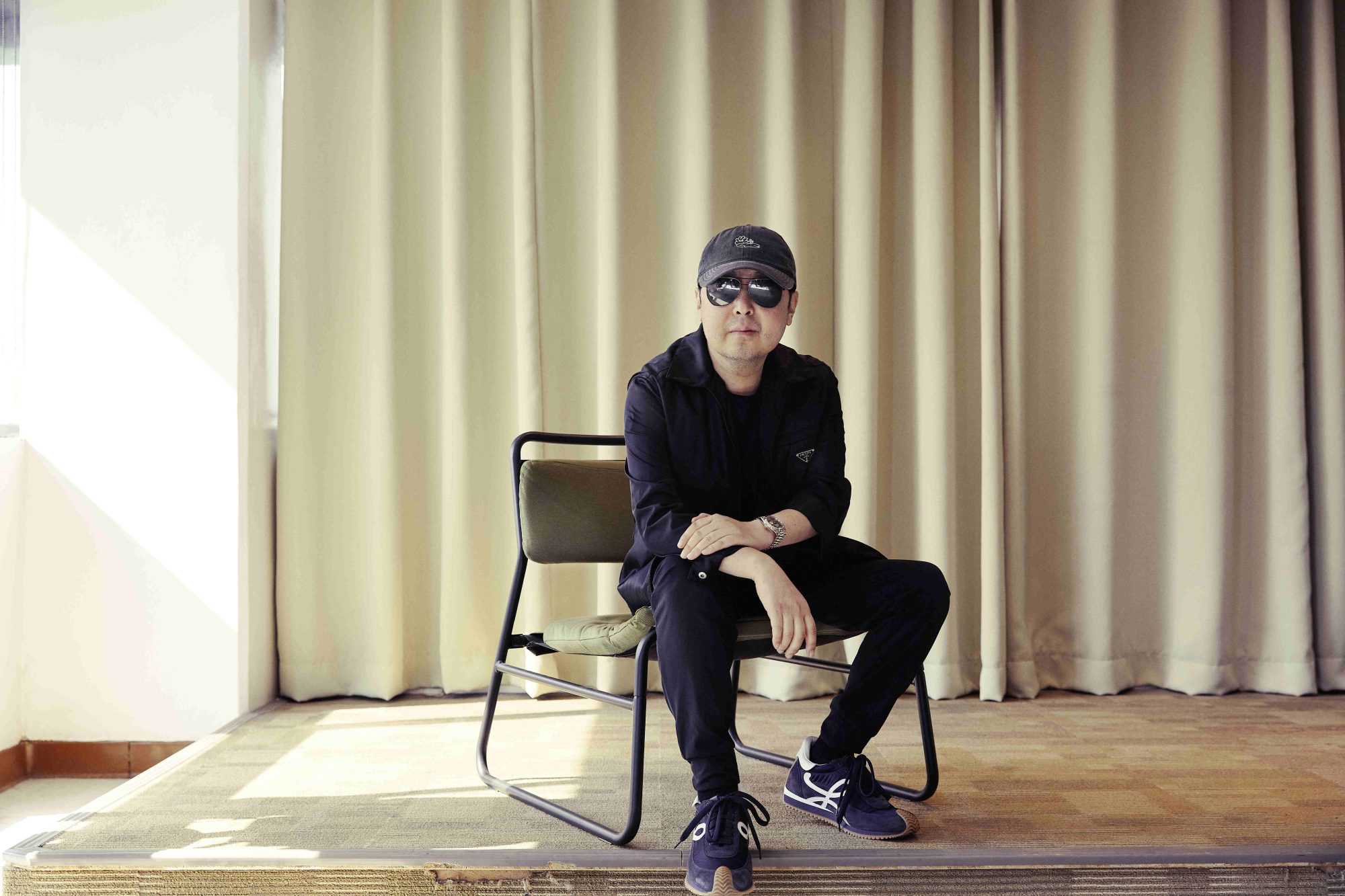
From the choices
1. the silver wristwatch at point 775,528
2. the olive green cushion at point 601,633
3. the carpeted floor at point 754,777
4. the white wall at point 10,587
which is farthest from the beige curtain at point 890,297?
the silver wristwatch at point 775,528

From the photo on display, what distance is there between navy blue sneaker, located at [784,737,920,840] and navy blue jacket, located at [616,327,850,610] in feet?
1.29

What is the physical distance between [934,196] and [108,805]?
256cm

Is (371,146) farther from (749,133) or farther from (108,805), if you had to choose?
(108,805)

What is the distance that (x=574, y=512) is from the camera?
6.42ft

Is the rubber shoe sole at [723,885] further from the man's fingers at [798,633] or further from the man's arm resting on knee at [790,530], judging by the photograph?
the man's arm resting on knee at [790,530]

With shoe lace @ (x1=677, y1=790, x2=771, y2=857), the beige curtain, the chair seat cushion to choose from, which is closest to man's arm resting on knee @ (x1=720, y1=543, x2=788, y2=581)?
the chair seat cushion

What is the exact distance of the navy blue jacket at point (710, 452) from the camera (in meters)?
1.70

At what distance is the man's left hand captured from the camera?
159 cm

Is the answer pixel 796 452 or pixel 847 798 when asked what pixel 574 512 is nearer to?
pixel 796 452

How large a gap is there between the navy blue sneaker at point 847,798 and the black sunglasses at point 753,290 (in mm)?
832

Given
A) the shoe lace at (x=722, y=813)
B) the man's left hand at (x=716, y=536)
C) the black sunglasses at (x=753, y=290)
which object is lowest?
the shoe lace at (x=722, y=813)

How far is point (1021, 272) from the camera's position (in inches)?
110

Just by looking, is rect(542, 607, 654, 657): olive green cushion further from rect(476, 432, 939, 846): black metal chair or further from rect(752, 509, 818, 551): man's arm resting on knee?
rect(752, 509, 818, 551): man's arm resting on knee

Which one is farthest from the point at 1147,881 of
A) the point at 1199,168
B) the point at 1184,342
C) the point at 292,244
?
the point at 292,244
